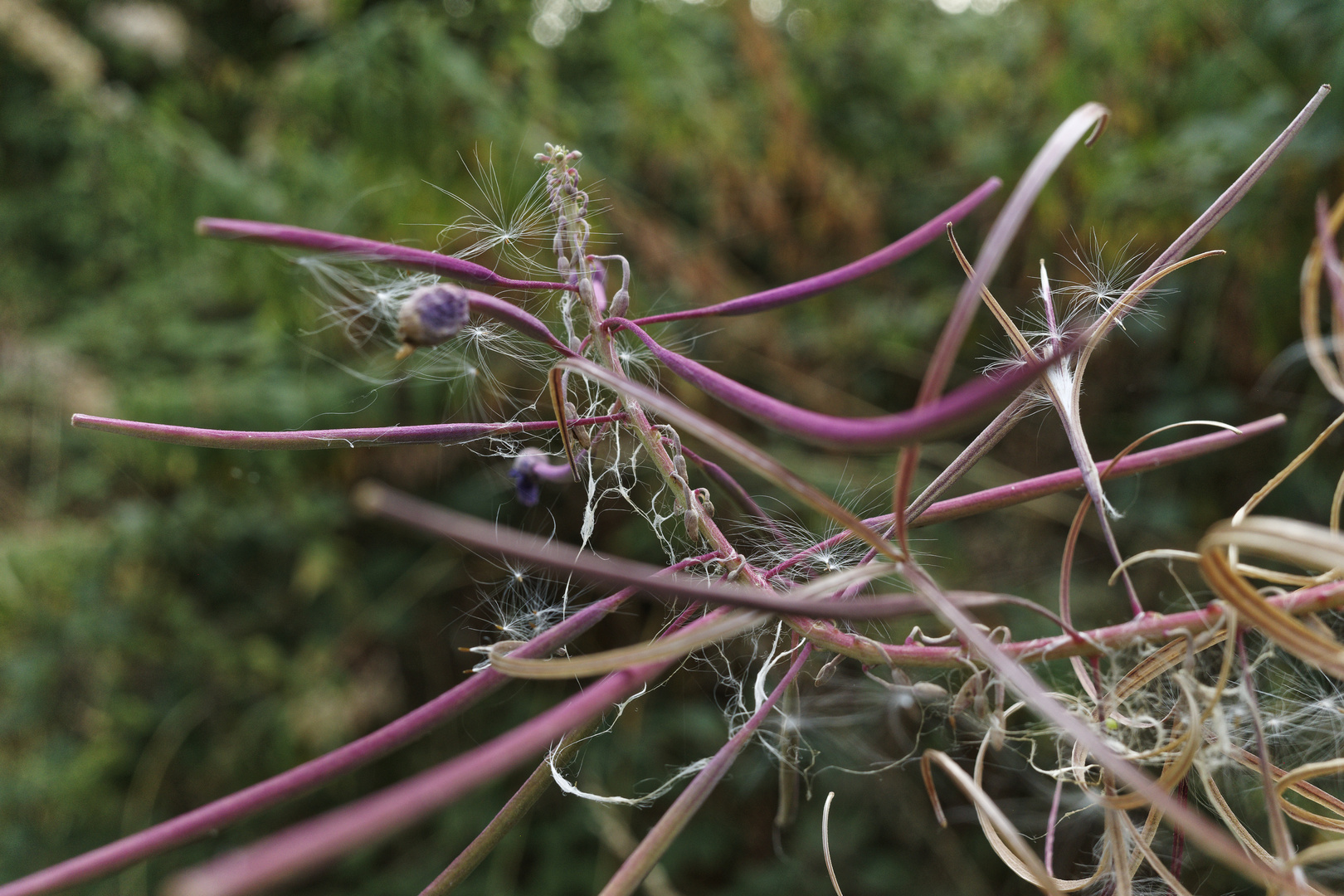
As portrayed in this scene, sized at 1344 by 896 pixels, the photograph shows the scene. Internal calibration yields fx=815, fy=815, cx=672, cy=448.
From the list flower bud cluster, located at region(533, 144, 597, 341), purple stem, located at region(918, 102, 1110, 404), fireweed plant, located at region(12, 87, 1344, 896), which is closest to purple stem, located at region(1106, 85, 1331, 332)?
fireweed plant, located at region(12, 87, 1344, 896)

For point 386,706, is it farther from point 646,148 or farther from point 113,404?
point 646,148

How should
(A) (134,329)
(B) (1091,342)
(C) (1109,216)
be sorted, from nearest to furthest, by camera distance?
(B) (1091,342) → (C) (1109,216) → (A) (134,329)

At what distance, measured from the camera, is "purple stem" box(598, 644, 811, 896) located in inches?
10.2

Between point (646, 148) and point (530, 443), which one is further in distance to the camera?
point (646, 148)

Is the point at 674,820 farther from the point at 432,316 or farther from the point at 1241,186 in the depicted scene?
the point at 1241,186

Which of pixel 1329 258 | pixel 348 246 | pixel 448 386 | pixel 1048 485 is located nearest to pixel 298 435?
pixel 348 246

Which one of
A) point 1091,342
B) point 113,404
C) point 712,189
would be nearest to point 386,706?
point 113,404

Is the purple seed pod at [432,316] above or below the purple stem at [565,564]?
above

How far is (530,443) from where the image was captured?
438 mm

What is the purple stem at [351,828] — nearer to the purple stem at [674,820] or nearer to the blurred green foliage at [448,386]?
the purple stem at [674,820]

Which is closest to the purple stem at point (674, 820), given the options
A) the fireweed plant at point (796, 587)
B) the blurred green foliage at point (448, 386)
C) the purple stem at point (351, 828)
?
the fireweed plant at point (796, 587)

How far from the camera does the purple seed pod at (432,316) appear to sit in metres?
0.25

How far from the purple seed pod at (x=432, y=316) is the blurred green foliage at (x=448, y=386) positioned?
0.56 m

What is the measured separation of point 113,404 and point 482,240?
3.58ft
